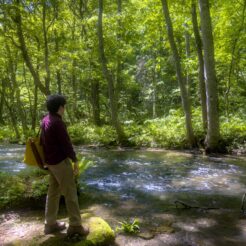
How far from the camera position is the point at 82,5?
2239cm

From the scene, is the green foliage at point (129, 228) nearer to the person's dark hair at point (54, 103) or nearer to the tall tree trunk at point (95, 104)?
the person's dark hair at point (54, 103)

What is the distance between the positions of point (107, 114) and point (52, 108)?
22.9 metres

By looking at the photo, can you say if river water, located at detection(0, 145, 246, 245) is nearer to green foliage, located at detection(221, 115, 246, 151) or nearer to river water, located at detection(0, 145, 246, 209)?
river water, located at detection(0, 145, 246, 209)

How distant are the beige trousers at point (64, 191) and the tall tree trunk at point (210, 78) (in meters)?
8.51

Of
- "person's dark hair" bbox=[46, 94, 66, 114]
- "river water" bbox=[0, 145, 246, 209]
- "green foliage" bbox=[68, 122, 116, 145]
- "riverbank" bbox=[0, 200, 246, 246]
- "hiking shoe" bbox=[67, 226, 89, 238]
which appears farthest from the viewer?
"green foliage" bbox=[68, 122, 116, 145]

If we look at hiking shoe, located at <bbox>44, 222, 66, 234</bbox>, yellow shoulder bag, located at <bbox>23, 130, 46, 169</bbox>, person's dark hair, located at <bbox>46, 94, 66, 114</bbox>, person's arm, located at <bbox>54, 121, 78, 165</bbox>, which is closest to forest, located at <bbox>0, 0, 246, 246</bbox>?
hiking shoe, located at <bbox>44, 222, 66, 234</bbox>

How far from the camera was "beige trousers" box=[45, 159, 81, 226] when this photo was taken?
168 inches

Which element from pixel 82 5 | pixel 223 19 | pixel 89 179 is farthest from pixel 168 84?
pixel 89 179

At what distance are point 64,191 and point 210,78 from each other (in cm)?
883

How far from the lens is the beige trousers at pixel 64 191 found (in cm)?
426

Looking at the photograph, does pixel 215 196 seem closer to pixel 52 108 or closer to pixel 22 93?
pixel 52 108

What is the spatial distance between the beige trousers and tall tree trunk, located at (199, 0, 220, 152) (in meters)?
8.51

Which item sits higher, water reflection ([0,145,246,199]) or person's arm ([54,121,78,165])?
person's arm ([54,121,78,165])

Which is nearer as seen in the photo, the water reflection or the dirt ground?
the dirt ground
